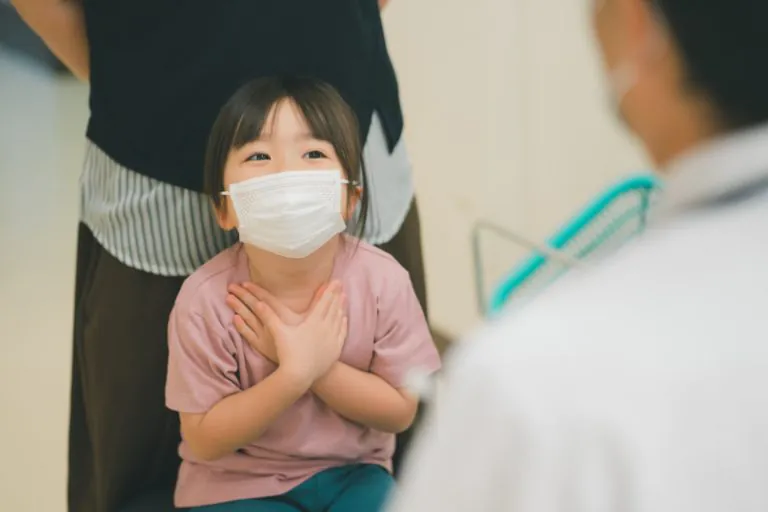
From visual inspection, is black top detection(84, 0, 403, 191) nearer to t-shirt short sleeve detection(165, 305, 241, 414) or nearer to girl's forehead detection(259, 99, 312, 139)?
girl's forehead detection(259, 99, 312, 139)

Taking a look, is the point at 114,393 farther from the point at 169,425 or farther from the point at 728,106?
the point at 728,106

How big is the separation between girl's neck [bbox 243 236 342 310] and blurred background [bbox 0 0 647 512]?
80 centimetres

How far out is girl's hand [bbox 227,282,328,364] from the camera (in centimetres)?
94

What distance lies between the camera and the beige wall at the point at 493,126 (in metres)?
1.80

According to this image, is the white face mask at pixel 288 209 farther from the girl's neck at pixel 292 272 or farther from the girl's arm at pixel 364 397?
the girl's arm at pixel 364 397

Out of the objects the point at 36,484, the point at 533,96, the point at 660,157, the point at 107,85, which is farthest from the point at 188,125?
the point at 533,96

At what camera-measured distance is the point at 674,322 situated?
0.36 m

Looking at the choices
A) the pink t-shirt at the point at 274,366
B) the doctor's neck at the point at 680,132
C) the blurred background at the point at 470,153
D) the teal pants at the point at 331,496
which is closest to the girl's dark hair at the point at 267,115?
the pink t-shirt at the point at 274,366

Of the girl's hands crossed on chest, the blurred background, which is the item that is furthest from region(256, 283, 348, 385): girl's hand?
the blurred background

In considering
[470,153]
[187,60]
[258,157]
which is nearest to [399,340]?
[258,157]

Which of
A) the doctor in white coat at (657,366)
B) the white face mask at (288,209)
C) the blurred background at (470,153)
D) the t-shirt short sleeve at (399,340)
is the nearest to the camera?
the doctor in white coat at (657,366)

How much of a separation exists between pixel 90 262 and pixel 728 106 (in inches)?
33.8

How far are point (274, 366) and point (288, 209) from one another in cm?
21

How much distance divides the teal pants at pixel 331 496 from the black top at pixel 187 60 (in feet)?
1.34
